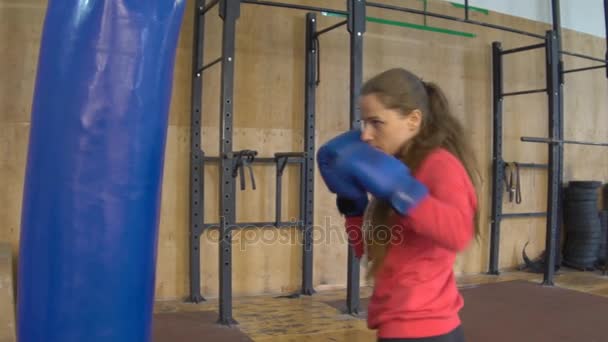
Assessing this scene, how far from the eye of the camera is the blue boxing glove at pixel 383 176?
3.62ft

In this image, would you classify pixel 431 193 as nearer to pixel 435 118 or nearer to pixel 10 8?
pixel 435 118

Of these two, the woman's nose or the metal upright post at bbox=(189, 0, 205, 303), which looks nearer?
the woman's nose

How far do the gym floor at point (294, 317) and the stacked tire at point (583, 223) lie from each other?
2.58 feet

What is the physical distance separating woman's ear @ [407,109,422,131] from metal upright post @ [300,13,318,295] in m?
2.53

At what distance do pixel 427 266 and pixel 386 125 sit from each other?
1.06 feet

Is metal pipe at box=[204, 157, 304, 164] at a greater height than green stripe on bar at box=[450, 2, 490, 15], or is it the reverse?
green stripe on bar at box=[450, 2, 490, 15]

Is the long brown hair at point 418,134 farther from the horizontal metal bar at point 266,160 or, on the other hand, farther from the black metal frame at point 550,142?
the black metal frame at point 550,142

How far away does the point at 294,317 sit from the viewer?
10.5 feet

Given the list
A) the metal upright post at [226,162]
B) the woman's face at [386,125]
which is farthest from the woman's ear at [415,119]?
the metal upright post at [226,162]

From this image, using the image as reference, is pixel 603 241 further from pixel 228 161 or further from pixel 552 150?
pixel 228 161

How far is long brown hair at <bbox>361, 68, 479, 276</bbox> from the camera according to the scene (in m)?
1.23

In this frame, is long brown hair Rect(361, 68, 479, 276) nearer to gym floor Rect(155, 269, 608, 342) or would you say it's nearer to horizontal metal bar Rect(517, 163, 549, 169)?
gym floor Rect(155, 269, 608, 342)

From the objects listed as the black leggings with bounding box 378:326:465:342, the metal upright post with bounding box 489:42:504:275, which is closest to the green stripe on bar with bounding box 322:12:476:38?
the metal upright post with bounding box 489:42:504:275

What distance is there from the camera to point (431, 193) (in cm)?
117
